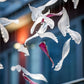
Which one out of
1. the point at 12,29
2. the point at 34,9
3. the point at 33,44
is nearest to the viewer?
the point at 34,9

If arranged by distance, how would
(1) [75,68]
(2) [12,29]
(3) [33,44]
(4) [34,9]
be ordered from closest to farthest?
(4) [34,9]
(1) [75,68]
(3) [33,44]
(2) [12,29]

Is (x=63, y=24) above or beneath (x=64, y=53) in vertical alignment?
above

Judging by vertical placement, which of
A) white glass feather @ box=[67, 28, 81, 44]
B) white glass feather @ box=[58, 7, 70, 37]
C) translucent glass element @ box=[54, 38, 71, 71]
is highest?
white glass feather @ box=[58, 7, 70, 37]

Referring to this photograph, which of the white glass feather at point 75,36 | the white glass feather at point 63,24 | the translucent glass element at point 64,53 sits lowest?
the translucent glass element at point 64,53

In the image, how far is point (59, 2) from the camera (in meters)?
2.12

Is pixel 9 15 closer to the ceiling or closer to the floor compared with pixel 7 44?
closer to the ceiling

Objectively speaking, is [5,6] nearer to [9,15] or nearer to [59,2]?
[9,15]

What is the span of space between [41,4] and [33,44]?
0.32 metres

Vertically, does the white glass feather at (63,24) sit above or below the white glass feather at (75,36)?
above

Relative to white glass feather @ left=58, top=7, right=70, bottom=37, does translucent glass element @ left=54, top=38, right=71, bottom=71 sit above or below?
below

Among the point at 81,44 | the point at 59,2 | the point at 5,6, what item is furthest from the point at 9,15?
the point at 81,44

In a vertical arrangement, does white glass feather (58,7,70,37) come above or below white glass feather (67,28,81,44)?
above

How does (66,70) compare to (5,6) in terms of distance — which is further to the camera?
(5,6)

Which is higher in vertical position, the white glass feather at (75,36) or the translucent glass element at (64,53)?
the white glass feather at (75,36)
